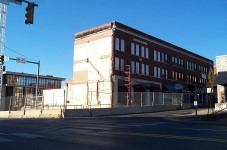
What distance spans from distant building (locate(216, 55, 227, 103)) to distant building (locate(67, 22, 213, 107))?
6510 millimetres

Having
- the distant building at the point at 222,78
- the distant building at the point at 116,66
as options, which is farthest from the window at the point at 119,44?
the distant building at the point at 222,78

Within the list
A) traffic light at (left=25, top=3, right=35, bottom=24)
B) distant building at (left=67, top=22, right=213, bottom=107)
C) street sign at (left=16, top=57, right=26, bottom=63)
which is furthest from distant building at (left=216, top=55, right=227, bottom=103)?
traffic light at (left=25, top=3, right=35, bottom=24)

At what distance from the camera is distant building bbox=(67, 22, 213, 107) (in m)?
50.5

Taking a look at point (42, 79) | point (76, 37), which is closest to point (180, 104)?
point (76, 37)

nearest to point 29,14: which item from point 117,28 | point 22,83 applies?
point 117,28

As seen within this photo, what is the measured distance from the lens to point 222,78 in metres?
38.2

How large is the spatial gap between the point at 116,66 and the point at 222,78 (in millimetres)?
17713

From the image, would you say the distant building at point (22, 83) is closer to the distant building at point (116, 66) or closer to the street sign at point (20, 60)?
the distant building at point (116, 66)

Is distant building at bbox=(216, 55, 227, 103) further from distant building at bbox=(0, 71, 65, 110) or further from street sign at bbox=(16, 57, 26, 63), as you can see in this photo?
distant building at bbox=(0, 71, 65, 110)

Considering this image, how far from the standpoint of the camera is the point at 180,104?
5153 cm

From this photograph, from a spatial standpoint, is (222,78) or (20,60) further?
(222,78)

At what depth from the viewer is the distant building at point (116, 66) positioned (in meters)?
50.5

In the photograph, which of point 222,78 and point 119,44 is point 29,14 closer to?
point 222,78

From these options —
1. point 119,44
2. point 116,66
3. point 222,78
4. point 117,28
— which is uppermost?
point 117,28
